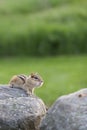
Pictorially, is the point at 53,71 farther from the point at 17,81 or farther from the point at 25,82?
the point at 17,81

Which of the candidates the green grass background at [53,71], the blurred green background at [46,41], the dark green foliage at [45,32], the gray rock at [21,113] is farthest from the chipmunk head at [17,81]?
the dark green foliage at [45,32]

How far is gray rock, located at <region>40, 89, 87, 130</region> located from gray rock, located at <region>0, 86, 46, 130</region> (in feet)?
1.59

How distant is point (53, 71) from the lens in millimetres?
25266

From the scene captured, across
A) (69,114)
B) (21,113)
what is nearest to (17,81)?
(21,113)

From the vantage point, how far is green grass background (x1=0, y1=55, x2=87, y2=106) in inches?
838

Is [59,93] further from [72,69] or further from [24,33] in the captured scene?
[24,33]

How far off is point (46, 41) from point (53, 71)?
3.80m

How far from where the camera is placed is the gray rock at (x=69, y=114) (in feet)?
37.4

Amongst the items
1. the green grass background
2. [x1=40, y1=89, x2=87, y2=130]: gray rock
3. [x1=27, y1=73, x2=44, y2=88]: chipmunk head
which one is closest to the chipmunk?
[x1=27, y1=73, x2=44, y2=88]: chipmunk head

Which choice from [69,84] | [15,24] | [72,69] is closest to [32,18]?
[15,24]

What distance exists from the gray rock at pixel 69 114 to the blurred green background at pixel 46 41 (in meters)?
9.90

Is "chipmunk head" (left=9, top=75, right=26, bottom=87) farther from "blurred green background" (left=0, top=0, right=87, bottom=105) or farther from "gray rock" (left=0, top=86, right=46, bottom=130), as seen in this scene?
"blurred green background" (left=0, top=0, right=87, bottom=105)

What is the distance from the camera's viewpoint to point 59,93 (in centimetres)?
2070

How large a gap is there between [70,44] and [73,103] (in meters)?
17.4
